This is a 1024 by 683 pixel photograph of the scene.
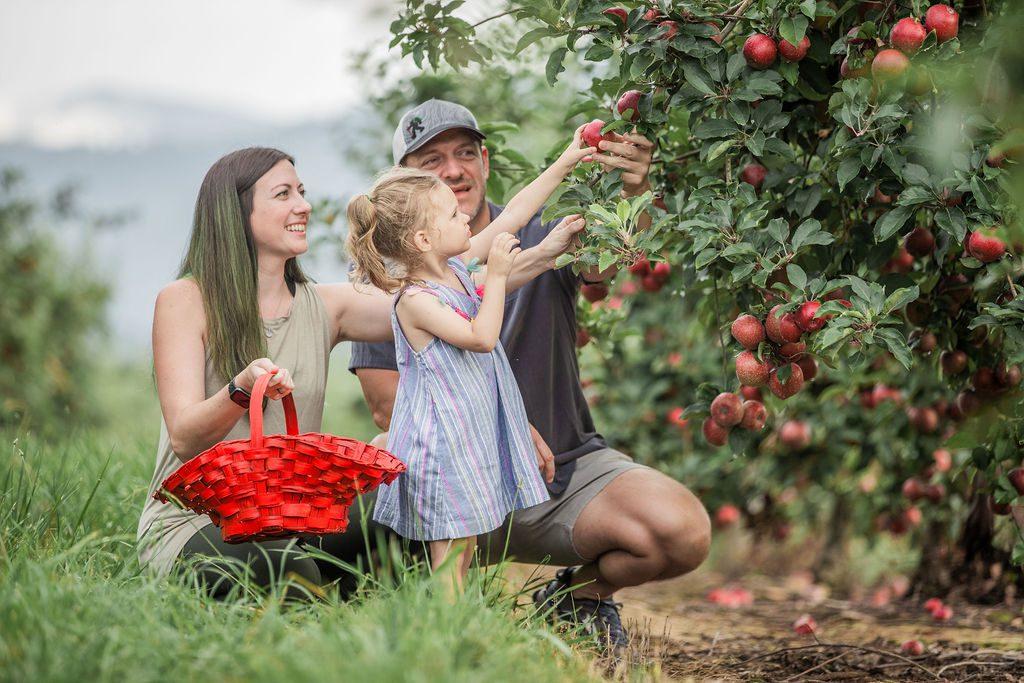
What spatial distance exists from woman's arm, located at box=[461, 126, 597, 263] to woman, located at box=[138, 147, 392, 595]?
0.50 m

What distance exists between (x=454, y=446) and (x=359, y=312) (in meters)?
0.75

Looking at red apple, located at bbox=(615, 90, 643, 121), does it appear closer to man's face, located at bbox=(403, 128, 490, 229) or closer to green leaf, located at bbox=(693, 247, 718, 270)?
green leaf, located at bbox=(693, 247, 718, 270)

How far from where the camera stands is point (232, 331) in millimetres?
2598

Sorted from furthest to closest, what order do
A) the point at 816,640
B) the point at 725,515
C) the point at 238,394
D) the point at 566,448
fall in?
the point at 725,515 → the point at 816,640 → the point at 566,448 → the point at 238,394

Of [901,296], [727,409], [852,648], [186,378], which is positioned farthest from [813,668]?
[186,378]

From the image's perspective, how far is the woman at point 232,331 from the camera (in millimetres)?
2445

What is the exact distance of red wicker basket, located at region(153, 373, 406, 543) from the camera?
6.83 feet

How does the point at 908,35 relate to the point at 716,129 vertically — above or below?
above

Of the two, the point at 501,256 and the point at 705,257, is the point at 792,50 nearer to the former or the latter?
the point at 705,257

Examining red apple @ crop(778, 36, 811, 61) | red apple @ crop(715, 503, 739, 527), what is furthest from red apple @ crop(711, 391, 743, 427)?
red apple @ crop(715, 503, 739, 527)

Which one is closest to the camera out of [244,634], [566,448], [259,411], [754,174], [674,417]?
[244,634]

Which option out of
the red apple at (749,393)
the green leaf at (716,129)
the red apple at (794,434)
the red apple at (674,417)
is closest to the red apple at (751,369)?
the red apple at (749,393)

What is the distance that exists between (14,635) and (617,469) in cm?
153

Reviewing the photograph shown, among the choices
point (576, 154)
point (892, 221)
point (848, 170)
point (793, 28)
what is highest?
point (793, 28)
